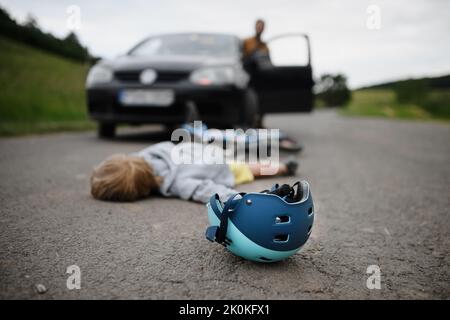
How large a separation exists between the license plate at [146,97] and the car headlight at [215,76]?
1.33 feet

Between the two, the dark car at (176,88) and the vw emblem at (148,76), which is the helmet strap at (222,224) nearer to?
the dark car at (176,88)

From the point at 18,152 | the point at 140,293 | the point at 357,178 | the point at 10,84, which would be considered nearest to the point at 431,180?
the point at 357,178

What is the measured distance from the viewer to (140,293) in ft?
4.62

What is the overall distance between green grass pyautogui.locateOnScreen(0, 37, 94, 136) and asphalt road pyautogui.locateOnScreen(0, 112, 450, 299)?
4302 millimetres

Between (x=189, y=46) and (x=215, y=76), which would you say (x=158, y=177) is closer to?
(x=215, y=76)

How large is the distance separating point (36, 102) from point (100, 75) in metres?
6.98

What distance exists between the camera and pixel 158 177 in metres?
2.80

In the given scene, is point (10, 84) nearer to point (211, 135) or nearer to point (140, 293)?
point (211, 135)

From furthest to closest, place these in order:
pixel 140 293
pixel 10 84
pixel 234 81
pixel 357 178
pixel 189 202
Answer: pixel 10 84 → pixel 234 81 → pixel 357 178 → pixel 189 202 → pixel 140 293

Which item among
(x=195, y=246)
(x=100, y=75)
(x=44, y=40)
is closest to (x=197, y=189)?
(x=195, y=246)

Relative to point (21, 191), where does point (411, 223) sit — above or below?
below

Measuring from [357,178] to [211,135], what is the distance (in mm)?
1582

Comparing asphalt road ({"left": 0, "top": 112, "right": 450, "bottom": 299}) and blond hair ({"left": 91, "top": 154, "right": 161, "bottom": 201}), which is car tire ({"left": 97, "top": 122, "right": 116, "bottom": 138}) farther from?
blond hair ({"left": 91, "top": 154, "right": 161, "bottom": 201})
